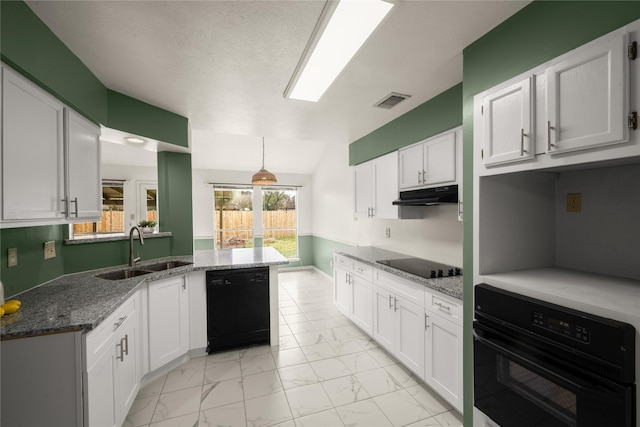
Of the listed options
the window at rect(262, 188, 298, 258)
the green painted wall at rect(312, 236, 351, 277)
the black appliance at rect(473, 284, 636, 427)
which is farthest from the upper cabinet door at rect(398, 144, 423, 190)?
the window at rect(262, 188, 298, 258)

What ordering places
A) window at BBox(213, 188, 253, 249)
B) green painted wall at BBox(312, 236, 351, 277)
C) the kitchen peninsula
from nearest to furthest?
the kitchen peninsula → green painted wall at BBox(312, 236, 351, 277) → window at BBox(213, 188, 253, 249)

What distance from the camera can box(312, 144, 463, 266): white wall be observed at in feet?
9.34

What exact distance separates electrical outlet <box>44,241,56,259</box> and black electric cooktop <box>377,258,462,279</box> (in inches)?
115

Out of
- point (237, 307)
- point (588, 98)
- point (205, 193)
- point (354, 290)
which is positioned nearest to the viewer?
point (588, 98)

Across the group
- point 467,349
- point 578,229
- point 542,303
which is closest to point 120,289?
point 467,349

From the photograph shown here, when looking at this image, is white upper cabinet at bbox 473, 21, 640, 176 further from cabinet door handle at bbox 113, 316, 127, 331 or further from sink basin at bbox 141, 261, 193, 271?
sink basin at bbox 141, 261, 193, 271

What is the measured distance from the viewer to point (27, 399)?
4.30 ft

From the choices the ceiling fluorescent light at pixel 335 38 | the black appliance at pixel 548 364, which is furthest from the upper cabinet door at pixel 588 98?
the ceiling fluorescent light at pixel 335 38

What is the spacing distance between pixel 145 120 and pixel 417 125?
2762 mm

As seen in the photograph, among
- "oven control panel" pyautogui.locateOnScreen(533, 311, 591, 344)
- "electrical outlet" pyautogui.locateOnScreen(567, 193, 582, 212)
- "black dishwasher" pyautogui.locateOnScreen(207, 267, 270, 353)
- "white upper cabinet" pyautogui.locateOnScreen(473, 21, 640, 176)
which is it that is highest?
"white upper cabinet" pyautogui.locateOnScreen(473, 21, 640, 176)

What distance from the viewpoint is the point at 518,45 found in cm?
146

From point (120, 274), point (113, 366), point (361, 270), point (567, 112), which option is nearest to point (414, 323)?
point (361, 270)

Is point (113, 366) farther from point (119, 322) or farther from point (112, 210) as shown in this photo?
point (112, 210)

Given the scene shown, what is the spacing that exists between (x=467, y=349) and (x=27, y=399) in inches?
95.4
